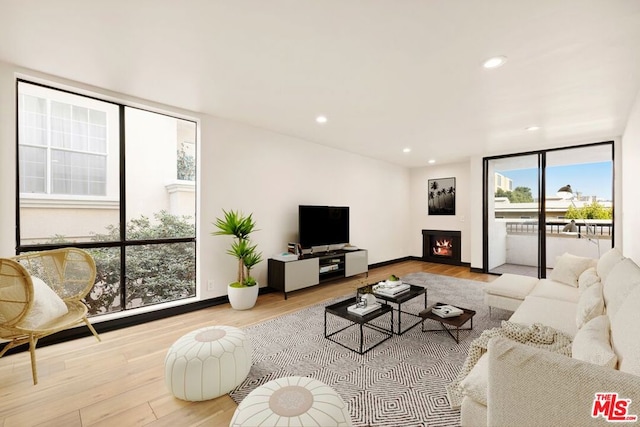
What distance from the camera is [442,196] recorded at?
691 centimetres

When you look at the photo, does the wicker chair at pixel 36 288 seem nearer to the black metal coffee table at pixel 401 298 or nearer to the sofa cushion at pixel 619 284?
the black metal coffee table at pixel 401 298

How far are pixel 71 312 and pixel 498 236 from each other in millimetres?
6951

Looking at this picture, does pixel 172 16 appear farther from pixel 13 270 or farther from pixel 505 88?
pixel 505 88

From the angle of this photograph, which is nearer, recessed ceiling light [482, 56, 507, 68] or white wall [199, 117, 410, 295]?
recessed ceiling light [482, 56, 507, 68]

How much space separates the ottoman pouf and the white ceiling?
226 cm

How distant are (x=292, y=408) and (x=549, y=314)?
8.04 feet

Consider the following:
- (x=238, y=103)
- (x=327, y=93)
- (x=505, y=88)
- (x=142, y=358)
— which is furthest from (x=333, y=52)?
(x=142, y=358)

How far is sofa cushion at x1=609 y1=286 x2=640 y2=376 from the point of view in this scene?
1.07 m

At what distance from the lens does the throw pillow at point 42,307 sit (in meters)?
2.14

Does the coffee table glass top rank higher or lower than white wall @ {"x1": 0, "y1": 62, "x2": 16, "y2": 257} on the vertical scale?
lower

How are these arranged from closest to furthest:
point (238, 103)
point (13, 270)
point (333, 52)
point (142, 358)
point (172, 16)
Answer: point (172, 16)
point (13, 270)
point (333, 52)
point (142, 358)
point (238, 103)

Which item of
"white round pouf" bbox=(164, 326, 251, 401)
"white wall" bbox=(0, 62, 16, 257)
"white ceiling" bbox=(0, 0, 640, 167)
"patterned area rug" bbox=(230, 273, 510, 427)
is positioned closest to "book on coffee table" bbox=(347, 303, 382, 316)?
"patterned area rug" bbox=(230, 273, 510, 427)

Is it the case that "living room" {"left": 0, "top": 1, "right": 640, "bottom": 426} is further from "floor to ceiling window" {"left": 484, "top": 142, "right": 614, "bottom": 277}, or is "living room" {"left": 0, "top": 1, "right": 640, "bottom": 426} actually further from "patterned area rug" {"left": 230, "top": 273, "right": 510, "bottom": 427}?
"patterned area rug" {"left": 230, "top": 273, "right": 510, "bottom": 427}

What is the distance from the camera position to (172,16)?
186 centimetres
